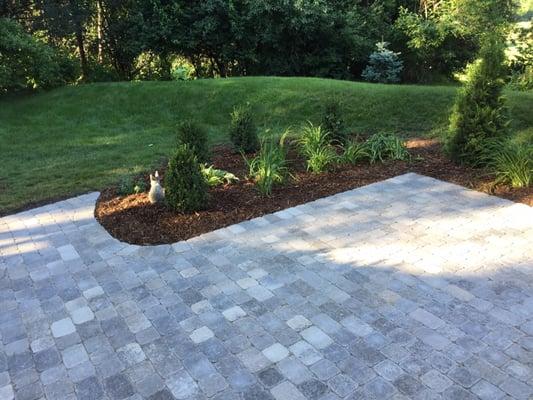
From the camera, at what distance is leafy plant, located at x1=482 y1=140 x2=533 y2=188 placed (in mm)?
5793

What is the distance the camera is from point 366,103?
967 cm

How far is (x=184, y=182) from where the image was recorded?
16.8ft

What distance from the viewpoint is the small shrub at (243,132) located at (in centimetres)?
732

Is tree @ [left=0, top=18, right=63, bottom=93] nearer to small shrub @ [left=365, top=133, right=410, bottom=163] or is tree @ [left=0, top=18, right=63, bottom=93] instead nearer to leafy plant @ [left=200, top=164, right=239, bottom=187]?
leafy plant @ [left=200, top=164, right=239, bottom=187]

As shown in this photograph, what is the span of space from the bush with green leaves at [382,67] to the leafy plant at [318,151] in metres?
8.06

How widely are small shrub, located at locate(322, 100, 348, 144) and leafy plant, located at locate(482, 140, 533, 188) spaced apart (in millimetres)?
2095


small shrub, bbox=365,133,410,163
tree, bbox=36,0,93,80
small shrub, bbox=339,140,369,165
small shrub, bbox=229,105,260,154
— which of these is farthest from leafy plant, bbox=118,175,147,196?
tree, bbox=36,0,93,80

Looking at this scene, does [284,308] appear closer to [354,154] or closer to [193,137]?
[193,137]

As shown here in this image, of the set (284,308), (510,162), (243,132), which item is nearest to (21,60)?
(243,132)

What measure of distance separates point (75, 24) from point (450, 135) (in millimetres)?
10922

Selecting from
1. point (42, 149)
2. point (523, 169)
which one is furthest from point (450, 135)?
point (42, 149)

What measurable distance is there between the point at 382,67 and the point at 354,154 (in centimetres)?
885

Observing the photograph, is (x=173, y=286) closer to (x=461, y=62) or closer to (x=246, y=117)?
(x=246, y=117)

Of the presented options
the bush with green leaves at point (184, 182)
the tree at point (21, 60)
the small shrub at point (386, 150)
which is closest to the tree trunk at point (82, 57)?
the tree at point (21, 60)
